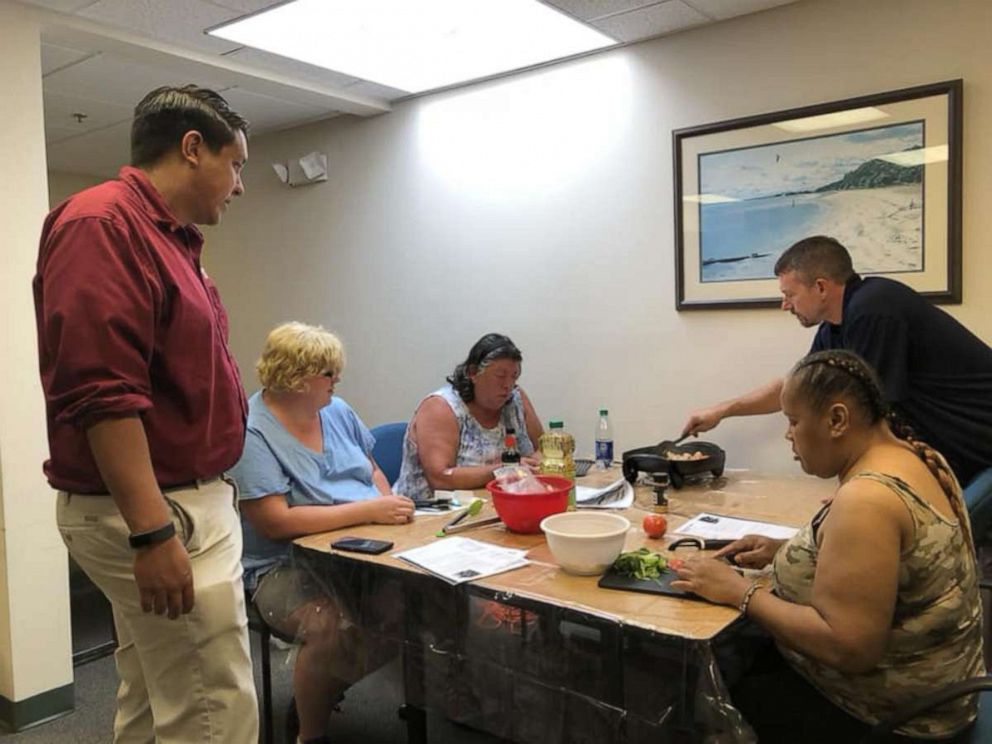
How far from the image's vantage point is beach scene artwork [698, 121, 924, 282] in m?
2.57

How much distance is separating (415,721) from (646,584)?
2.67 feet

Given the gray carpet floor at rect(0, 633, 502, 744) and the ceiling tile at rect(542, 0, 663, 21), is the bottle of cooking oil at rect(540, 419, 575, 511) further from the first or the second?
the ceiling tile at rect(542, 0, 663, 21)

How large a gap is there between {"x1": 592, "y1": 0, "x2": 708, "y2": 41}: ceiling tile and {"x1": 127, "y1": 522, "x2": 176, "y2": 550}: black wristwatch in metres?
2.33

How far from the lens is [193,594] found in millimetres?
1395

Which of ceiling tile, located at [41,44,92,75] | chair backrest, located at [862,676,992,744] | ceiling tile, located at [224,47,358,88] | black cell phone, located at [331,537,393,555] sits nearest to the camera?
chair backrest, located at [862,676,992,744]

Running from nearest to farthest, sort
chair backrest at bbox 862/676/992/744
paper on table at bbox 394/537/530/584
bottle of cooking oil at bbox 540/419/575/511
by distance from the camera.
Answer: chair backrest at bbox 862/676/992/744 → paper on table at bbox 394/537/530/584 → bottle of cooking oil at bbox 540/419/575/511

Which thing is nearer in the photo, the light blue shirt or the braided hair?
the braided hair

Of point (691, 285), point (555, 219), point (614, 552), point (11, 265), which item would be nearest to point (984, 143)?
point (691, 285)

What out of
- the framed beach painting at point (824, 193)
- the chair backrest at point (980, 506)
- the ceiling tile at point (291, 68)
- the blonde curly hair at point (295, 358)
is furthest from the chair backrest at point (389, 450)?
the chair backrest at point (980, 506)

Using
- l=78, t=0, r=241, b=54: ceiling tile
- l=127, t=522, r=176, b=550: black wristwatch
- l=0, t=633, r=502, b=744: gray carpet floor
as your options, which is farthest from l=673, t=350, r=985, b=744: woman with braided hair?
l=78, t=0, r=241, b=54: ceiling tile

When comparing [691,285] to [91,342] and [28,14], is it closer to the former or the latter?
[91,342]

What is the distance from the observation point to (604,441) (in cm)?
311

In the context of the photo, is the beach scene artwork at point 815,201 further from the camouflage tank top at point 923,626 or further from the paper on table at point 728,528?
the camouflage tank top at point 923,626

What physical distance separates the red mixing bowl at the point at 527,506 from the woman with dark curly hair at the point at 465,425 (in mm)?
621
